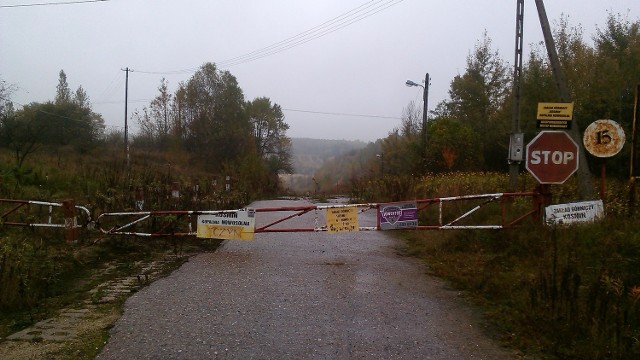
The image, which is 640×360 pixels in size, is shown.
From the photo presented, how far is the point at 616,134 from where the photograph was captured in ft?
32.3

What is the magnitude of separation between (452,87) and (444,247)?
44.3m

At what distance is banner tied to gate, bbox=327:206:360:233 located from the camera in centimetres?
1105

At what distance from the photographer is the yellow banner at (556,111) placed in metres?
10.9

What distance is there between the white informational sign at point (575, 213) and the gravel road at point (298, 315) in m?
2.76

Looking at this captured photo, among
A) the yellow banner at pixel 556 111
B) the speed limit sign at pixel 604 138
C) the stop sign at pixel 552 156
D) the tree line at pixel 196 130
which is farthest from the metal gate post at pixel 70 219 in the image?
the tree line at pixel 196 130

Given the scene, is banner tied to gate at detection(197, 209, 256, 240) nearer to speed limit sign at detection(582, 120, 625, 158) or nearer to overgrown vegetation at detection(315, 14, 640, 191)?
speed limit sign at detection(582, 120, 625, 158)

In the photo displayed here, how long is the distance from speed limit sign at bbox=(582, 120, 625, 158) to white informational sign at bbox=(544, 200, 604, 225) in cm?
103

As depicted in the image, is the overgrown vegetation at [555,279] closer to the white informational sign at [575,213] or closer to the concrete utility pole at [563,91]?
the white informational sign at [575,213]

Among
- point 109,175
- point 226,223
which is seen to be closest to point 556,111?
point 226,223

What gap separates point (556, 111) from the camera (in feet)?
36.0

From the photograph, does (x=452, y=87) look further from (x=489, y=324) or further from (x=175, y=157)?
(x=489, y=324)

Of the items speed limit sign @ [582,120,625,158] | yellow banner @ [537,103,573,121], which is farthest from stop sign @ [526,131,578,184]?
yellow banner @ [537,103,573,121]

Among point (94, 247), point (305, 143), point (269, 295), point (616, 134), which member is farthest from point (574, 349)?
point (305, 143)

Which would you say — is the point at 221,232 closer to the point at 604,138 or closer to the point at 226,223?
the point at 226,223
